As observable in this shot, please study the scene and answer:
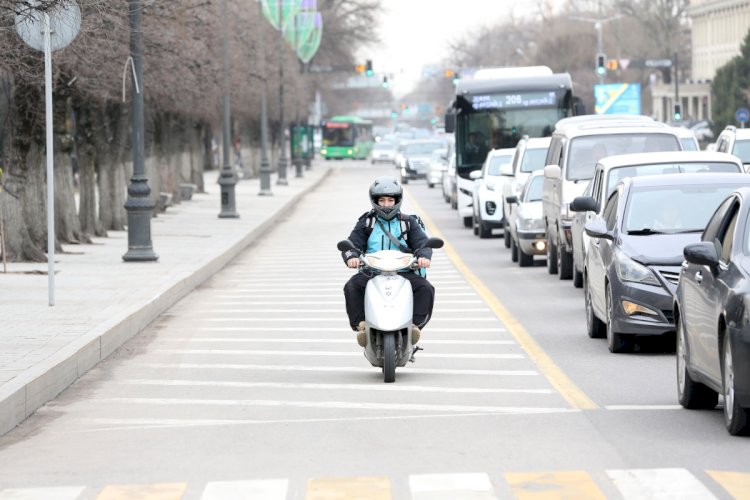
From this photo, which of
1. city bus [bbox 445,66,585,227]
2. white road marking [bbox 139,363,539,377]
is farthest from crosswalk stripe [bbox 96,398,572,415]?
city bus [bbox 445,66,585,227]

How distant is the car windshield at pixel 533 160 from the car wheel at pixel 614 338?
51.6 feet

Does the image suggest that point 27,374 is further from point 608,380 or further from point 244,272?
point 244,272

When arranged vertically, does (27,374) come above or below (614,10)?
below

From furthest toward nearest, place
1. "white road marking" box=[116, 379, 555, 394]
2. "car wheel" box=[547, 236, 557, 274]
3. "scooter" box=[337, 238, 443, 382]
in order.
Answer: "car wheel" box=[547, 236, 557, 274] → "scooter" box=[337, 238, 443, 382] → "white road marking" box=[116, 379, 555, 394]

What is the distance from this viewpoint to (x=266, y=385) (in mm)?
13336

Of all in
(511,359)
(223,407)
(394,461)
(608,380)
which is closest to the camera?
(394,461)

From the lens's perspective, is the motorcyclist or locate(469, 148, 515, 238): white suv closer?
the motorcyclist

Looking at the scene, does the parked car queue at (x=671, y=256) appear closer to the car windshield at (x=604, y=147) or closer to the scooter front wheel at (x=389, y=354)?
the car windshield at (x=604, y=147)

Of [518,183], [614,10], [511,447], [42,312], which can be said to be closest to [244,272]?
[518,183]

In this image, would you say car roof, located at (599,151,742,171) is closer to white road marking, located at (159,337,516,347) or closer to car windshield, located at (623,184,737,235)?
car windshield, located at (623,184,737,235)

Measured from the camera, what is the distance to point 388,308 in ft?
42.9

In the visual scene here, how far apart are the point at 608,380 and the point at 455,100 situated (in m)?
27.1

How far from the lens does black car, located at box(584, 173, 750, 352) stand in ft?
48.7

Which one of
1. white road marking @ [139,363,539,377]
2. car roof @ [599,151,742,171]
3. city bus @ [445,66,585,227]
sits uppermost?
city bus @ [445,66,585,227]
